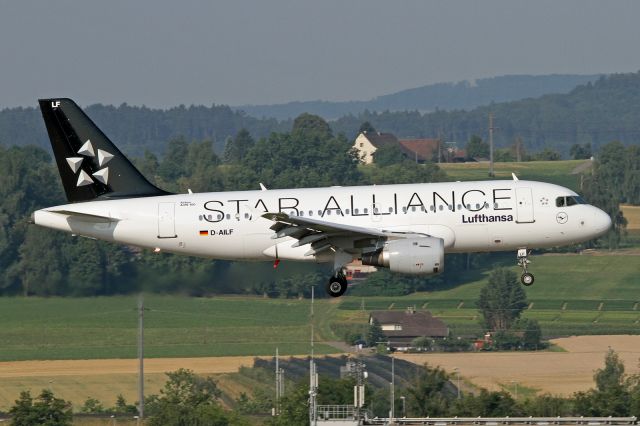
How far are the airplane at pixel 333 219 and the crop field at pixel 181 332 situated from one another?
114 ft

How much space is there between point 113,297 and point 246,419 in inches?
A: 658

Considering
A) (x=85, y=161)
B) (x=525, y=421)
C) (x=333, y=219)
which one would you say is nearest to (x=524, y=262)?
(x=333, y=219)

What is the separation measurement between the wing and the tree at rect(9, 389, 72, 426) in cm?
2745

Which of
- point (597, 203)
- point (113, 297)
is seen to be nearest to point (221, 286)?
point (113, 297)

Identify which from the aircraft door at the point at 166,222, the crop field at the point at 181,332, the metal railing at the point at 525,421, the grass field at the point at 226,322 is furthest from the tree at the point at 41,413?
the aircraft door at the point at 166,222

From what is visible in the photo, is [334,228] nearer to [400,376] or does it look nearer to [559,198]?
[559,198]

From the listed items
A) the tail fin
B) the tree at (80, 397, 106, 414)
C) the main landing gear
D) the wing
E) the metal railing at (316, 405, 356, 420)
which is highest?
the tail fin

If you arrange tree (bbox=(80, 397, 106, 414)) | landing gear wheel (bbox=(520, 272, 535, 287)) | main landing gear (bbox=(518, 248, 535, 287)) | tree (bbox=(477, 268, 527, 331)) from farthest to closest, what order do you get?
tree (bbox=(477, 268, 527, 331))
tree (bbox=(80, 397, 106, 414))
landing gear wheel (bbox=(520, 272, 535, 287))
main landing gear (bbox=(518, 248, 535, 287))

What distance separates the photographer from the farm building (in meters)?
108

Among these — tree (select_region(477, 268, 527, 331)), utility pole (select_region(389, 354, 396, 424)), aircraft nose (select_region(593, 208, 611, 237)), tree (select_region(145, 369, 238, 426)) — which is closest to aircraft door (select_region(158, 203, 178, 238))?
aircraft nose (select_region(593, 208, 611, 237))

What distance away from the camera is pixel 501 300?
121 metres

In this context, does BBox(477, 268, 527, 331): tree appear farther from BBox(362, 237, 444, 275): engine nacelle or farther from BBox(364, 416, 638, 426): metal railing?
BBox(362, 237, 444, 275): engine nacelle

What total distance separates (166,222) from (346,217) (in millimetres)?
7148

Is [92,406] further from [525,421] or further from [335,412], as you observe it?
[525,421]
